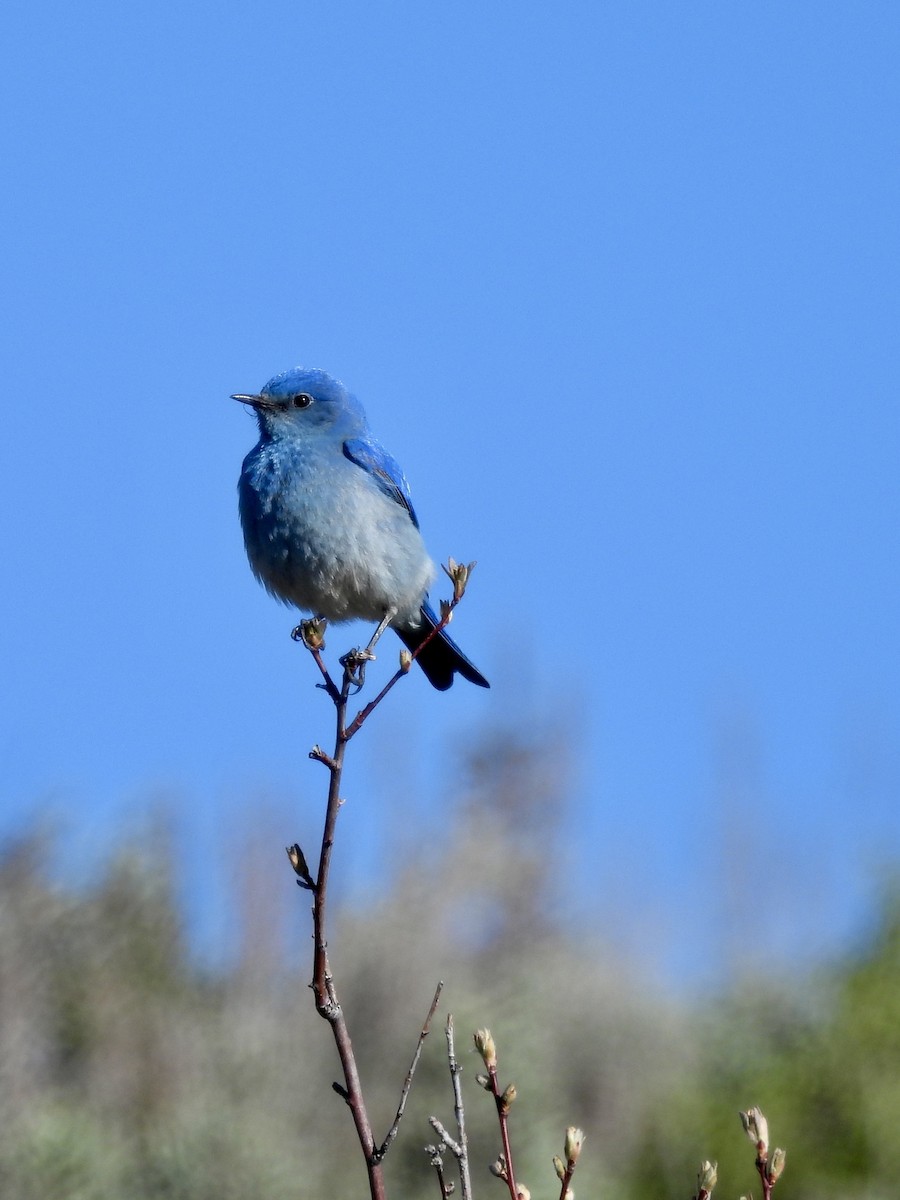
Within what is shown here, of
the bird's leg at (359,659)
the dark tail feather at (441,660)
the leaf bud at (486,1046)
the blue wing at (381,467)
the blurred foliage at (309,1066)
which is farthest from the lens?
the blurred foliage at (309,1066)

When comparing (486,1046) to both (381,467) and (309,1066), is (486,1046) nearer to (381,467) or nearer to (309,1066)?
(381,467)

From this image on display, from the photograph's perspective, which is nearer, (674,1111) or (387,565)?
(387,565)

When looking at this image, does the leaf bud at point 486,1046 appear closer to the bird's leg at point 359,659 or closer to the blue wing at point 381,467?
the bird's leg at point 359,659

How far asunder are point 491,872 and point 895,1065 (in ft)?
50.0

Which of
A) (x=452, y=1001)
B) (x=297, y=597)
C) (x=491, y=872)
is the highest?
(x=491, y=872)

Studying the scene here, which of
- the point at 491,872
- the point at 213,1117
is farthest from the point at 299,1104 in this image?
the point at 491,872

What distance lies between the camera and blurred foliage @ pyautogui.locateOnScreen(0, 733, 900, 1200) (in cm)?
1088

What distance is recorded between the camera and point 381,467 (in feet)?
17.7

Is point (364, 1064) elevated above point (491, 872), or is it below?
below

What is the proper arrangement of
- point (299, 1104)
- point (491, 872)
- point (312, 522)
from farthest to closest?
point (491, 872), point (299, 1104), point (312, 522)

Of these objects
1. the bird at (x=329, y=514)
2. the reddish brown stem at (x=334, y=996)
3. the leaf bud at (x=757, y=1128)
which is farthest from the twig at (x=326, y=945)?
the bird at (x=329, y=514)

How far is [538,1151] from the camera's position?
506 inches

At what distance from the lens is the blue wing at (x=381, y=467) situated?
17.5 ft

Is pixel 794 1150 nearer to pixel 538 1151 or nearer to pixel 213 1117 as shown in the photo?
pixel 538 1151
